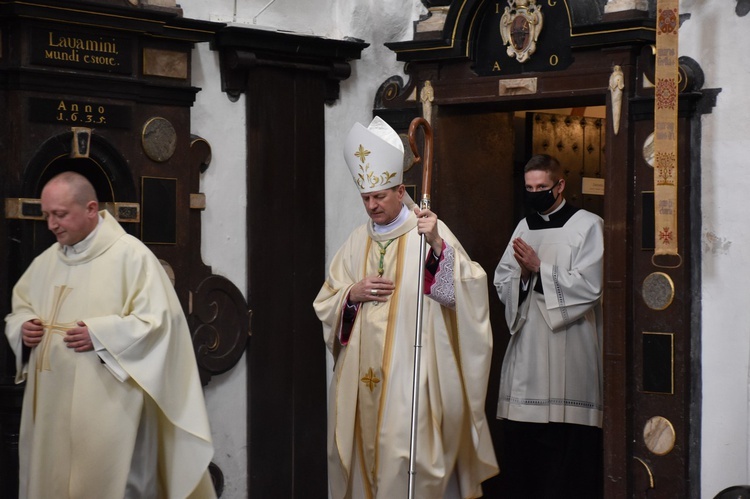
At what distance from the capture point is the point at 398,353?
716 centimetres

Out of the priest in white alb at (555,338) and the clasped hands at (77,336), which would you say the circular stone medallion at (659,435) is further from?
the clasped hands at (77,336)

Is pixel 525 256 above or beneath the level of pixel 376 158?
beneath

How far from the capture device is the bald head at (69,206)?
6602 millimetres

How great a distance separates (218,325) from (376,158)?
177cm

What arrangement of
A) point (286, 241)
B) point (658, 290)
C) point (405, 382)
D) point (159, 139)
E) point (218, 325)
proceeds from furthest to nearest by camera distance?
1. point (286, 241)
2. point (218, 325)
3. point (159, 139)
4. point (658, 290)
5. point (405, 382)

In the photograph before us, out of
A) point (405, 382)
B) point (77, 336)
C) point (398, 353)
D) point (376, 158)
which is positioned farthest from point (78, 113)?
point (405, 382)

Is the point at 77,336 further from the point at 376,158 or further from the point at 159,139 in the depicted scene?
the point at 376,158

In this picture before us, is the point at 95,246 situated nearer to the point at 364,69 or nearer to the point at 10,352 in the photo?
the point at 10,352

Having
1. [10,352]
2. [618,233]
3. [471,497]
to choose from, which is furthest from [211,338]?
[618,233]

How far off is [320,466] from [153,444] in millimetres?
2131

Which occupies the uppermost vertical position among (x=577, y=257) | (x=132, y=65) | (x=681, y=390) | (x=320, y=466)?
(x=132, y=65)

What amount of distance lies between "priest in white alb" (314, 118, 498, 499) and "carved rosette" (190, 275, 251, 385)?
1062mm

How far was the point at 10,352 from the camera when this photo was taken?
7.28 metres

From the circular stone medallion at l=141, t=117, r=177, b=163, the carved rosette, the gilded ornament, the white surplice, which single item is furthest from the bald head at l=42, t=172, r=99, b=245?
the gilded ornament
